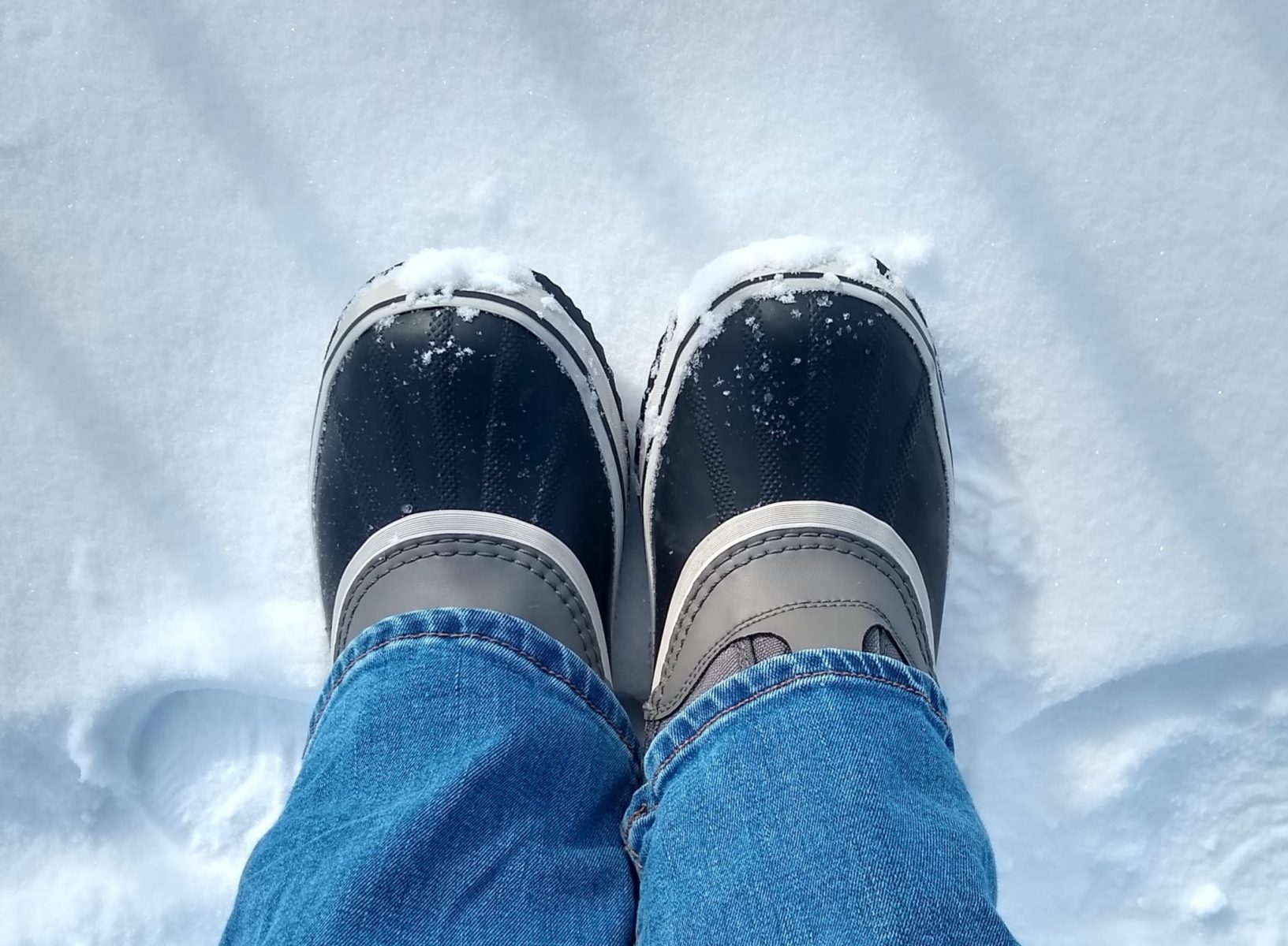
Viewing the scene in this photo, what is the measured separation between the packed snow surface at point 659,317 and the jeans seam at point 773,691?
0.75ft

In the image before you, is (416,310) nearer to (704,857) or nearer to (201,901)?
(704,857)

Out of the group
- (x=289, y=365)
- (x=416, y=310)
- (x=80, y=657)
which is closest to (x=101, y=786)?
(x=80, y=657)

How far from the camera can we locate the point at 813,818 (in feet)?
1.85

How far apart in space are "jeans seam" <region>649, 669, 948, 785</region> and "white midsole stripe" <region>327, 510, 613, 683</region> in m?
0.14

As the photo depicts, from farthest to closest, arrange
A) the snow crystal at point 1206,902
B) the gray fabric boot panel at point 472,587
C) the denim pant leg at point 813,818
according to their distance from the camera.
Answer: the snow crystal at point 1206,902 → the gray fabric boot panel at point 472,587 → the denim pant leg at point 813,818

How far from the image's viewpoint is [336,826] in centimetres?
58

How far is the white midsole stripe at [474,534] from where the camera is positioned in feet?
→ 2.54

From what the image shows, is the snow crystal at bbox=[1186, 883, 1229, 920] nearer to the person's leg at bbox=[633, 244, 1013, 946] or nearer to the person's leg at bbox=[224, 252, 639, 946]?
the person's leg at bbox=[633, 244, 1013, 946]

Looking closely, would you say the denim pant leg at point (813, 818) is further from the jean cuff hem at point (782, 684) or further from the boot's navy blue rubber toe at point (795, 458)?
the boot's navy blue rubber toe at point (795, 458)

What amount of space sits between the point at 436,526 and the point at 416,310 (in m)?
0.18

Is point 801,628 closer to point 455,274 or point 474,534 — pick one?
point 474,534

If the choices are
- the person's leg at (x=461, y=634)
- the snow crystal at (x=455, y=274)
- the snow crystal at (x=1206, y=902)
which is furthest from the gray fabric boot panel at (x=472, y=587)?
the snow crystal at (x=1206, y=902)

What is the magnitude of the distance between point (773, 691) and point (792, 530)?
0.18 metres

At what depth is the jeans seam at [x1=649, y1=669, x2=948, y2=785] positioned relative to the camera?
0.63 metres
